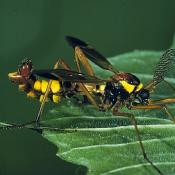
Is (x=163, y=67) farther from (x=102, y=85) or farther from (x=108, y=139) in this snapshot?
(x=108, y=139)

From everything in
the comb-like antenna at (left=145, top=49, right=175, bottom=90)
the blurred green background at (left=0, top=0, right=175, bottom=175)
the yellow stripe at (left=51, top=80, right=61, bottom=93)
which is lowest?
the blurred green background at (left=0, top=0, right=175, bottom=175)

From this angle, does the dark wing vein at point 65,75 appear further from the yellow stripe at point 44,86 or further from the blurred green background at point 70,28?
the blurred green background at point 70,28

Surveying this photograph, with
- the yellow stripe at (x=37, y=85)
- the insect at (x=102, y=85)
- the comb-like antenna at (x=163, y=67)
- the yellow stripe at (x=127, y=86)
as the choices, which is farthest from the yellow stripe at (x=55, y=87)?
the comb-like antenna at (x=163, y=67)

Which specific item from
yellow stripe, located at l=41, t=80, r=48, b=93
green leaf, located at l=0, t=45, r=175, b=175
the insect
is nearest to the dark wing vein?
the insect

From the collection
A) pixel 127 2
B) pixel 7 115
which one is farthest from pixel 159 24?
pixel 7 115

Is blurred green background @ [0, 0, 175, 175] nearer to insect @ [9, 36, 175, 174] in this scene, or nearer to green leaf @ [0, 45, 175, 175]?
insect @ [9, 36, 175, 174]

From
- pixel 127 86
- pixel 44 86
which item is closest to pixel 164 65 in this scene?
pixel 127 86
